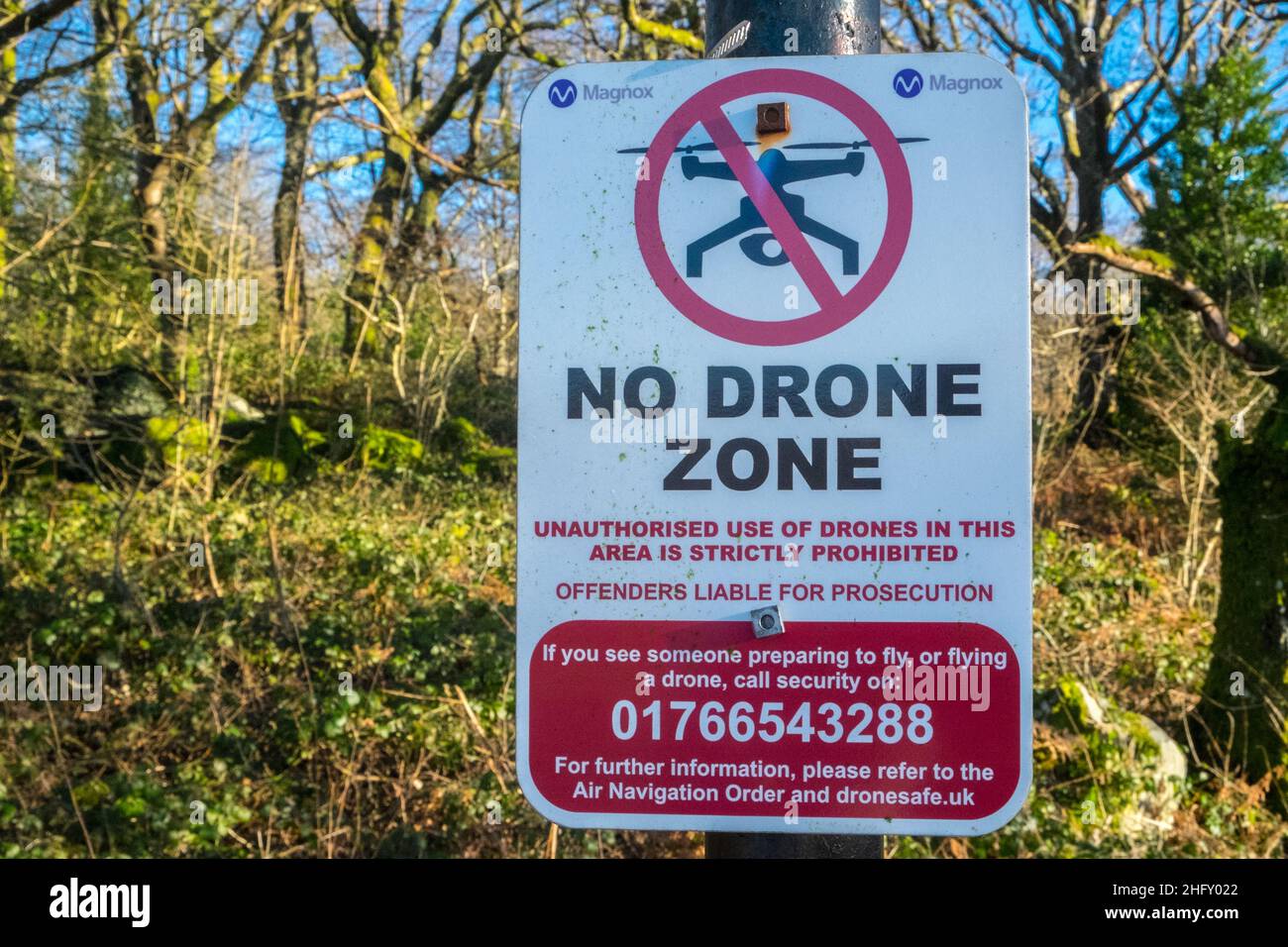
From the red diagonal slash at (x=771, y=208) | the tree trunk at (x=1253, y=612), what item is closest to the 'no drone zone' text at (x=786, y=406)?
the red diagonal slash at (x=771, y=208)

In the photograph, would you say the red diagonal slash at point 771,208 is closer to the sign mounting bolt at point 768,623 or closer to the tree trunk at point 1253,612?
the sign mounting bolt at point 768,623

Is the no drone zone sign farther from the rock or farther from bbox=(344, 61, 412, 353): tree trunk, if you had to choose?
bbox=(344, 61, 412, 353): tree trunk

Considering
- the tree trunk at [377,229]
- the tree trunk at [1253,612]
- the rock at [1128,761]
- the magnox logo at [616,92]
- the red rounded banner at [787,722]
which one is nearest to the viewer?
the red rounded banner at [787,722]

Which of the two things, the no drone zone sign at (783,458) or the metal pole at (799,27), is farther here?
the metal pole at (799,27)

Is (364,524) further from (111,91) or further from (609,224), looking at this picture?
(609,224)

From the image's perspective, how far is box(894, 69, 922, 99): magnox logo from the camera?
6.01 feet

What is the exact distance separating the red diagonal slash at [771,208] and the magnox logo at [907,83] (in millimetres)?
264

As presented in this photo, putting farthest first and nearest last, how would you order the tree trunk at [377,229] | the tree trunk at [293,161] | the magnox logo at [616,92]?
the tree trunk at [377,229], the tree trunk at [293,161], the magnox logo at [616,92]

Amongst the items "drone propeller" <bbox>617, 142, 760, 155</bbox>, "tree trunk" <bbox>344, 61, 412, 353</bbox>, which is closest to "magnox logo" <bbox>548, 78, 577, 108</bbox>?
"drone propeller" <bbox>617, 142, 760, 155</bbox>

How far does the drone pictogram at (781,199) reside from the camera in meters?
1.81

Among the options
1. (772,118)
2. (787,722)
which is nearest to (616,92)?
(772,118)

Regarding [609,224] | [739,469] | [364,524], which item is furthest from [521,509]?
[364,524]

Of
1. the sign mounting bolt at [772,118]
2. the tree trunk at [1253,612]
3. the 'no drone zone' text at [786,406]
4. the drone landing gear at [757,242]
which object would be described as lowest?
the tree trunk at [1253,612]

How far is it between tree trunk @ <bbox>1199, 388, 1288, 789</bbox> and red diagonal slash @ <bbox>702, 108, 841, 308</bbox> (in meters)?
5.79
